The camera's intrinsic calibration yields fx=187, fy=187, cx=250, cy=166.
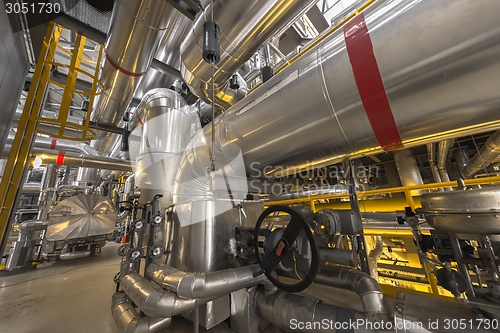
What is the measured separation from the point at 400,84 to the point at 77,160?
12.5ft

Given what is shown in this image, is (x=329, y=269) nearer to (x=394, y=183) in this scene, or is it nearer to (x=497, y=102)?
(x=497, y=102)

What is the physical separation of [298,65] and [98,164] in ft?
11.3

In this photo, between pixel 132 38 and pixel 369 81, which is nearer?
pixel 369 81

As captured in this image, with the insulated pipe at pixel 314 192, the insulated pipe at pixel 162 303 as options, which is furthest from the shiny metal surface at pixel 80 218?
the insulated pipe at pixel 314 192

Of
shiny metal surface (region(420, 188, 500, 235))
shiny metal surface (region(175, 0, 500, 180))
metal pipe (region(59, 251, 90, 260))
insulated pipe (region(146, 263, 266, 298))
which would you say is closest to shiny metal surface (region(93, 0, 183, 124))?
shiny metal surface (region(175, 0, 500, 180))

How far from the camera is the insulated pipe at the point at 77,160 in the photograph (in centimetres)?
266

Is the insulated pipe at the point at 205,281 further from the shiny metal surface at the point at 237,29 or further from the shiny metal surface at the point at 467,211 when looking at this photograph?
the shiny metal surface at the point at 237,29

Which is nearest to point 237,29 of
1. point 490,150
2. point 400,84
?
point 400,84

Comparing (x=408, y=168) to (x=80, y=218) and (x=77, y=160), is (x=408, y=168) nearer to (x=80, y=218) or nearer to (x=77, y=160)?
(x=77, y=160)

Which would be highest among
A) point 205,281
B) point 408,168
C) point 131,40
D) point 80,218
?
point 131,40

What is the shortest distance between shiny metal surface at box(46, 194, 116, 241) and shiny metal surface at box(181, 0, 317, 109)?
3.07m

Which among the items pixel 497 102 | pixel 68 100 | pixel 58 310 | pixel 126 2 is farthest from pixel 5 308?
pixel 497 102

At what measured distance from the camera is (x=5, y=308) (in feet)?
5.29

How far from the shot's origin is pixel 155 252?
1.26m
